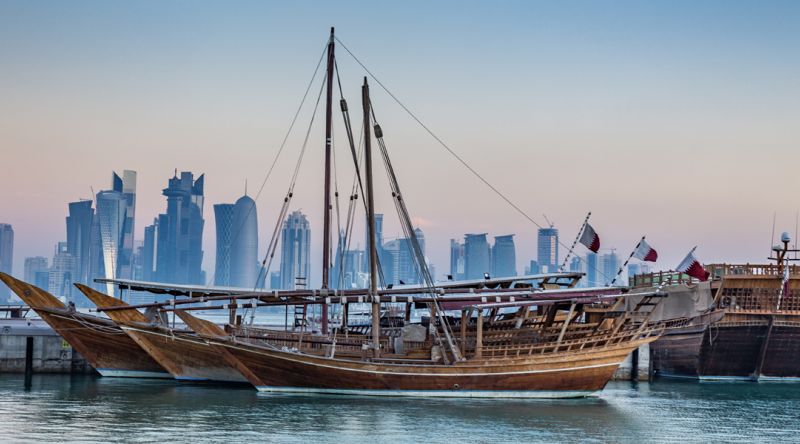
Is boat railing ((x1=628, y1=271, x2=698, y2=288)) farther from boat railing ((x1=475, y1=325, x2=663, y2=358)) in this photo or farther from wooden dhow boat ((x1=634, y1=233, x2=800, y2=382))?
boat railing ((x1=475, y1=325, x2=663, y2=358))

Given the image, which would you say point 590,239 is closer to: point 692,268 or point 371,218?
point 692,268

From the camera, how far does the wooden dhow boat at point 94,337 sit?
4388cm

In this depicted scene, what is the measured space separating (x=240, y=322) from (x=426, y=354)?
865cm

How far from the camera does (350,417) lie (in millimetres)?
33938

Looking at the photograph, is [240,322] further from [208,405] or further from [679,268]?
[679,268]

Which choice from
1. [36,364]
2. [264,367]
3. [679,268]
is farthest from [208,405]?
[679,268]

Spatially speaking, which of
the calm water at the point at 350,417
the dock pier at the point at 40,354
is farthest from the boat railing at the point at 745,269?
the dock pier at the point at 40,354

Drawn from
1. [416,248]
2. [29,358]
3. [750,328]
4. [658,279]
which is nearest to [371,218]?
[416,248]

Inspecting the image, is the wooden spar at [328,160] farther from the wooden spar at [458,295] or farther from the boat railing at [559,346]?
the boat railing at [559,346]

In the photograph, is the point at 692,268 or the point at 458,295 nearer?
the point at 458,295

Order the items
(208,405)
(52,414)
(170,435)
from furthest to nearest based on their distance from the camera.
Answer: (208,405), (52,414), (170,435)

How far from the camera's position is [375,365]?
1535 inches

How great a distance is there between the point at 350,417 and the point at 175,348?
1256 centimetres

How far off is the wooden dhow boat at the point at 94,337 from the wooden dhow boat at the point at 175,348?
88cm
